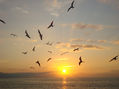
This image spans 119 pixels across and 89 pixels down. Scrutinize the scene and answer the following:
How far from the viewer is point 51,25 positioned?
17.3 metres

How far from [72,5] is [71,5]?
201 millimetres

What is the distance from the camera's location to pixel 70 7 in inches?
677

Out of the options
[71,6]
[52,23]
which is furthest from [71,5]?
[52,23]

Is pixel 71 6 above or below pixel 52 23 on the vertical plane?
above

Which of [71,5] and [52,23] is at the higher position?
[71,5]

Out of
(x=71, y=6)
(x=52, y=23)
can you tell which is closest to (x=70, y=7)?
(x=71, y=6)

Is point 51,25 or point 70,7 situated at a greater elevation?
point 70,7

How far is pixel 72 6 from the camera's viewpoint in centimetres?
1761

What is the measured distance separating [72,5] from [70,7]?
53cm

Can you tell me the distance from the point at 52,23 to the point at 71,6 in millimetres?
2242

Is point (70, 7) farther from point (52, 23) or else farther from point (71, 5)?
point (52, 23)

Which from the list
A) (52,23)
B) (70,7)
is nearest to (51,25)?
(52,23)

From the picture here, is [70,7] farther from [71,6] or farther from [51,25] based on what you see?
[51,25]

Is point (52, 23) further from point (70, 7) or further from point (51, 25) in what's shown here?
point (70, 7)
